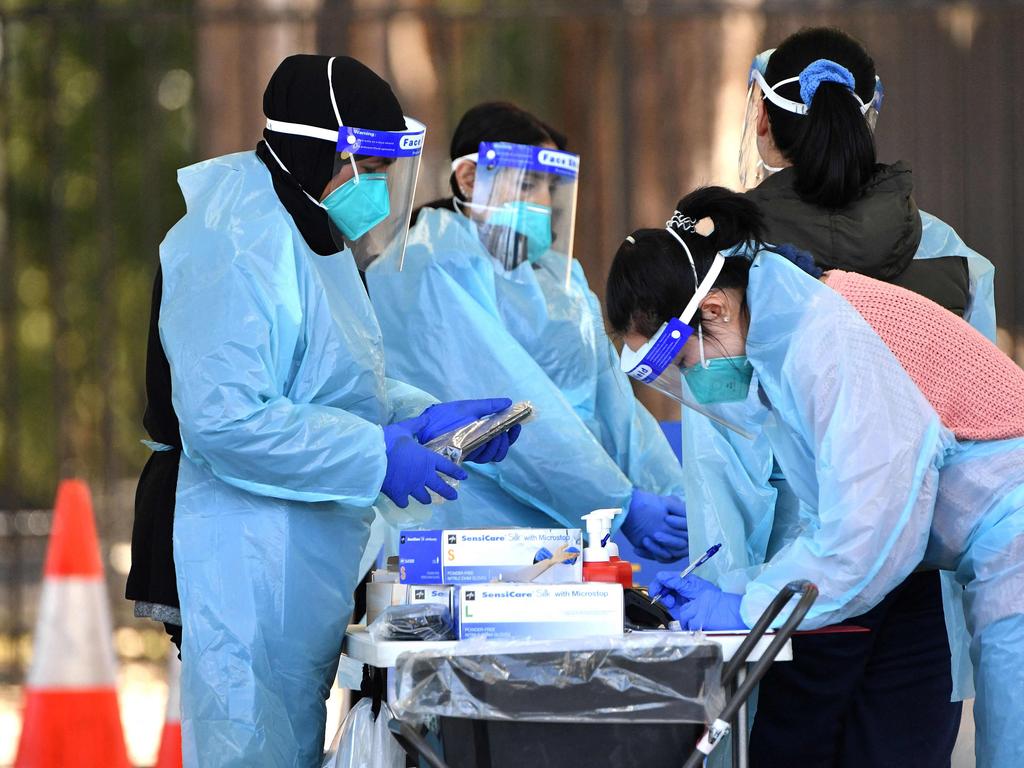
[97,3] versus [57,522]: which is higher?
[97,3]

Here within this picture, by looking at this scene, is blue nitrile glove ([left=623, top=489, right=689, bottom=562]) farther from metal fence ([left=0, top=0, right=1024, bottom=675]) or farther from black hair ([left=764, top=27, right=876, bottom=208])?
metal fence ([left=0, top=0, right=1024, bottom=675])

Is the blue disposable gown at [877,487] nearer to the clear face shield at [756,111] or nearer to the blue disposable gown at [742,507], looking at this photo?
the blue disposable gown at [742,507]

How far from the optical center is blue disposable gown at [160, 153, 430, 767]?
2176 millimetres

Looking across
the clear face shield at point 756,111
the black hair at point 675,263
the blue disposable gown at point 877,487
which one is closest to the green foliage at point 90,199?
the clear face shield at point 756,111

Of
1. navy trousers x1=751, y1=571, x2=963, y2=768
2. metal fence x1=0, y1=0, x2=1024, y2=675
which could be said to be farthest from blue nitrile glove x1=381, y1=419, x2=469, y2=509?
metal fence x1=0, y1=0, x2=1024, y2=675

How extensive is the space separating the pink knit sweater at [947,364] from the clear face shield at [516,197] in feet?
3.93

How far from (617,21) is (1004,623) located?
3143mm

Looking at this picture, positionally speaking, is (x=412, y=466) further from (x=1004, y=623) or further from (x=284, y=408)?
(x=1004, y=623)

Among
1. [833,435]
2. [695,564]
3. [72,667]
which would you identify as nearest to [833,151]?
[833,435]

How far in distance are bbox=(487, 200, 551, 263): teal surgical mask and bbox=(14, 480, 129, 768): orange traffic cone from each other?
5.06 ft

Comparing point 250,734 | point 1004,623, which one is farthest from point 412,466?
point 1004,623

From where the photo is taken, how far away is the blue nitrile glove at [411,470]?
2.28 metres

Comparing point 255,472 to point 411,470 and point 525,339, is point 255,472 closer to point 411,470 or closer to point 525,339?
point 411,470

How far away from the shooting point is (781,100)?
254cm
